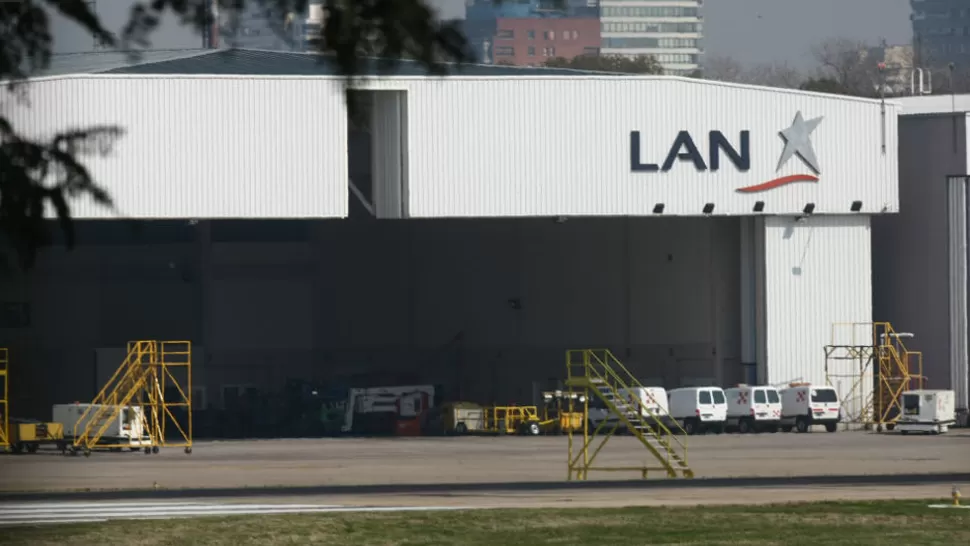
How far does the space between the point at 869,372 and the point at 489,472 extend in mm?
28795

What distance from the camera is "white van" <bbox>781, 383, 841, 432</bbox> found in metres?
64.4

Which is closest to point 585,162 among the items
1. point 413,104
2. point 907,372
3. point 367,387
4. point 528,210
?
point 528,210

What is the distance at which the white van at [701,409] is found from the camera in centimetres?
6462

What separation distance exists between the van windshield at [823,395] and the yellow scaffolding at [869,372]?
1.81 meters

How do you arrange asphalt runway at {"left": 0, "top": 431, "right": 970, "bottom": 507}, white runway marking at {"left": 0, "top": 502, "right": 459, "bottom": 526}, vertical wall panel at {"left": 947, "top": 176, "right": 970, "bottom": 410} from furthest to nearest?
vertical wall panel at {"left": 947, "top": 176, "right": 970, "bottom": 410} → asphalt runway at {"left": 0, "top": 431, "right": 970, "bottom": 507} → white runway marking at {"left": 0, "top": 502, "right": 459, "bottom": 526}

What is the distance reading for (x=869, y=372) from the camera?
67.4 m

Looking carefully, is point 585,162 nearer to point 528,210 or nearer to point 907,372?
point 528,210

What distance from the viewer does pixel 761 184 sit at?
6469 centimetres

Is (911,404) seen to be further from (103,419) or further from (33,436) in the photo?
(33,436)

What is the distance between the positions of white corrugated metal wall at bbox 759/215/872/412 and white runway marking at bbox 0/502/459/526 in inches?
1447

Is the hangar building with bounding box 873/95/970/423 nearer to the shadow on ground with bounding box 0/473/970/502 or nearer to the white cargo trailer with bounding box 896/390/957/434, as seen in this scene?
the white cargo trailer with bounding box 896/390/957/434

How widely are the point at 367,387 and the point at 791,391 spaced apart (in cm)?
2363

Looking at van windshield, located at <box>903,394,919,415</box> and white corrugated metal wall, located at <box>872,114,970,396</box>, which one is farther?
white corrugated metal wall, located at <box>872,114,970,396</box>

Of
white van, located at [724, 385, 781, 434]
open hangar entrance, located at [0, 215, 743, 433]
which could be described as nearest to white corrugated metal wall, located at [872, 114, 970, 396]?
white van, located at [724, 385, 781, 434]
